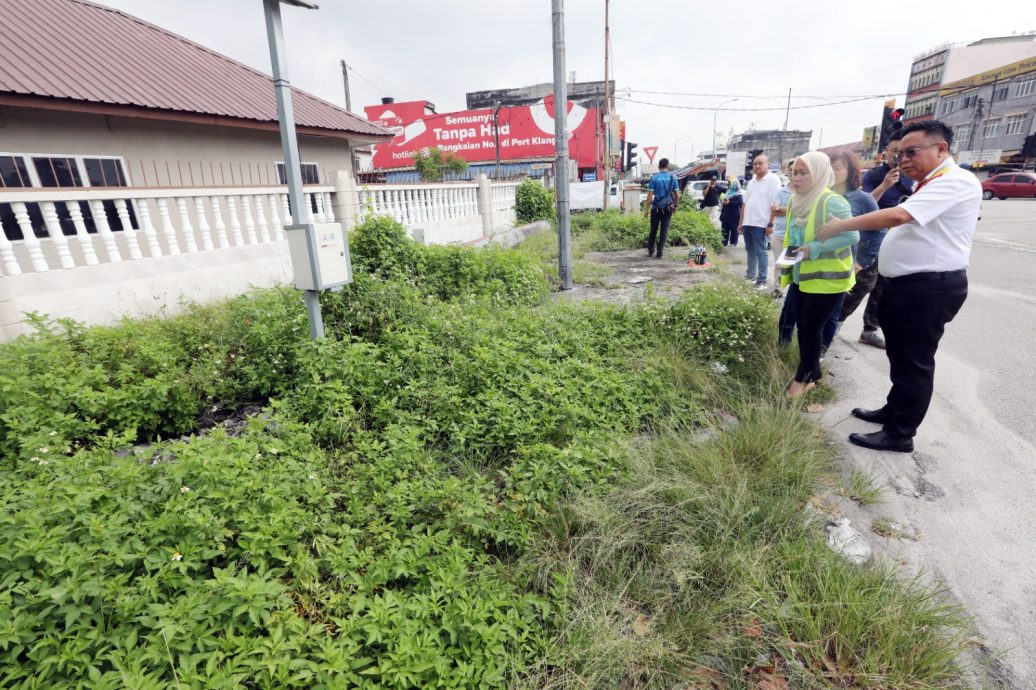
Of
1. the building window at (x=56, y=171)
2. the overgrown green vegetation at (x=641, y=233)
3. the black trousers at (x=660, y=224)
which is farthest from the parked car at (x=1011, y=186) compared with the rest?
the building window at (x=56, y=171)

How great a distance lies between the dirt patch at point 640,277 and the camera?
6.75 m

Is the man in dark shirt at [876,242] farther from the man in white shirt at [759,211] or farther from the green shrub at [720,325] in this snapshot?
the man in white shirt at [759,211]

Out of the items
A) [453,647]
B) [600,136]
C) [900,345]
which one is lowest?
[453,647]

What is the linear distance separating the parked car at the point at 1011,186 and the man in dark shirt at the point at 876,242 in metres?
25.3

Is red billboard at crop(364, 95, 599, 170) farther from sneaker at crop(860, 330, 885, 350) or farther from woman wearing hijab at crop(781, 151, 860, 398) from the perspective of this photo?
woman wearing hijab at crop(781, 151, 860, 398)

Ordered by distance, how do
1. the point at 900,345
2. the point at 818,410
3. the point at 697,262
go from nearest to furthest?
the point at 900,345
the point at 818,410
the point at 697,262

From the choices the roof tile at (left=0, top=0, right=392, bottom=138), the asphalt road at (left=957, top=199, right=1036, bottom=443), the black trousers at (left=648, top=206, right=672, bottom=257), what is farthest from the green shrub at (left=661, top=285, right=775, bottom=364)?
the roof tile at (left=0, top=0, right=392, bottom=138)

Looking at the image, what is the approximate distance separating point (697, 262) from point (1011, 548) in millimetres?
6845

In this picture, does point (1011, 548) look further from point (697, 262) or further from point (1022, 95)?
point (1022, 95)

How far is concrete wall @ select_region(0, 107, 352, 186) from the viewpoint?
7332mm

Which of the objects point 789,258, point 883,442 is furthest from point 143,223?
point 883,442

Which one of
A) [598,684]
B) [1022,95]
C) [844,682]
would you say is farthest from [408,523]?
[1022,95]

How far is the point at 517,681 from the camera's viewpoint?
5.55 ft

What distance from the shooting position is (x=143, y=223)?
5293 mm
